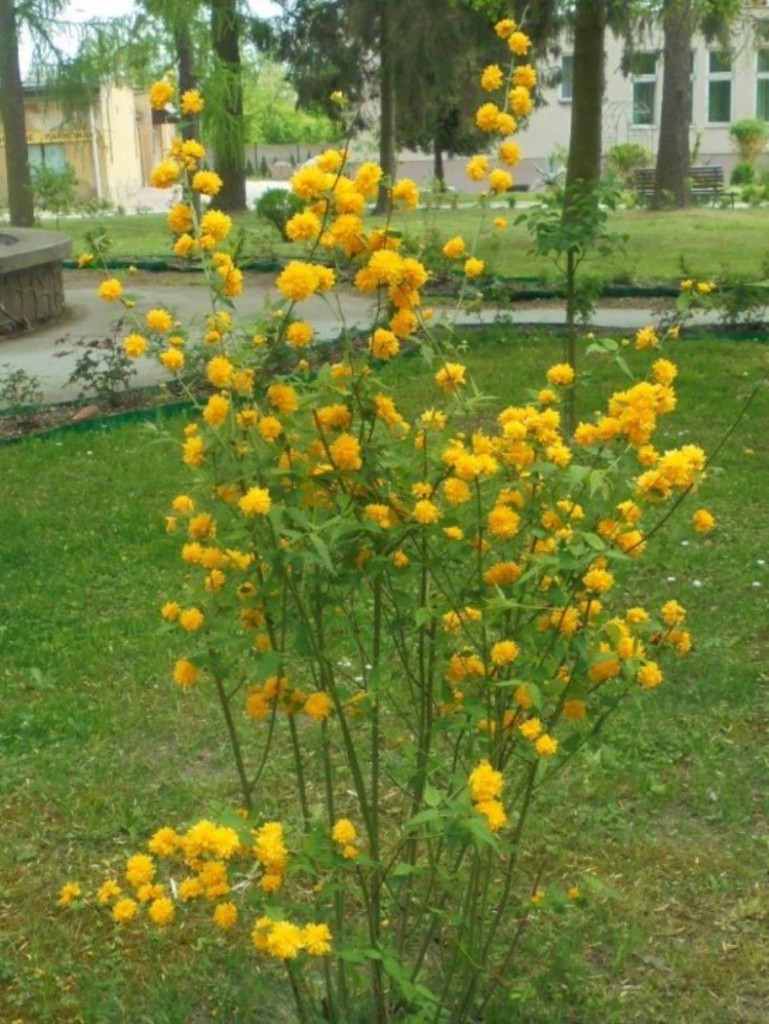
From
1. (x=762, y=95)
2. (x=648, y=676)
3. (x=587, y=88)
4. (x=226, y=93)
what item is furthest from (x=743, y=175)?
(x=648, y=676)

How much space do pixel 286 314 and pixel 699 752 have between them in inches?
85.4

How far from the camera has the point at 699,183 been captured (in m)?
32.1

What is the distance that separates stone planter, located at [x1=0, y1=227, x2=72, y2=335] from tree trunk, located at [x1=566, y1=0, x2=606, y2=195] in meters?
4.32

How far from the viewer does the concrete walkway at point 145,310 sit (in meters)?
10.1

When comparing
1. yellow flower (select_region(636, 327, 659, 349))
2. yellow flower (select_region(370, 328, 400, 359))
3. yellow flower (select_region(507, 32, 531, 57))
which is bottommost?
yellow flower (select_region(636, 327, 659, 349))

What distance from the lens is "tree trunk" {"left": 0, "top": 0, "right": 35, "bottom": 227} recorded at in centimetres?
2227

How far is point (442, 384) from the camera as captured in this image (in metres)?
2.22

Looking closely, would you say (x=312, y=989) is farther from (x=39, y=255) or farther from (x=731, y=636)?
(x=39, y=255)

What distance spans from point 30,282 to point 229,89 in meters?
7.56

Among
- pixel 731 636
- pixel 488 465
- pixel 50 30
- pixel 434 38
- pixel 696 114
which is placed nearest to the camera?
pixel 488 465

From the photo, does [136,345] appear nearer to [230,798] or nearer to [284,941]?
[284,941]

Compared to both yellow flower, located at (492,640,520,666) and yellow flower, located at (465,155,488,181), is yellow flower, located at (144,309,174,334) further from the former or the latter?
yellow flower, located at (492,640,520,666)

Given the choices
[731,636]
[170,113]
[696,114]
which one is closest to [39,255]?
[731,636]

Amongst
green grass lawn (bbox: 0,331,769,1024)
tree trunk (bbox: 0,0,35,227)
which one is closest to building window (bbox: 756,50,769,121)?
tree trunk (bbox: 0,0,35,227)
